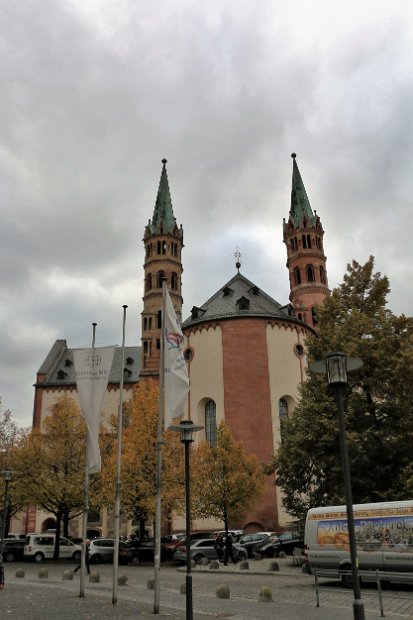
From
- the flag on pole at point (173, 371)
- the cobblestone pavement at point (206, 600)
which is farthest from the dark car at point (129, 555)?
the flag on pole at point (173, 371)

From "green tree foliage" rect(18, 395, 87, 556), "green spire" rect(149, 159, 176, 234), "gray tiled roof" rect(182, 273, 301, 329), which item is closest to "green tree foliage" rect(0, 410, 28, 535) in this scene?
"green tree foliage" rect(18, 395, 87, 556)

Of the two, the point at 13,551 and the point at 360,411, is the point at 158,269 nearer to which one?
the point at 13,551

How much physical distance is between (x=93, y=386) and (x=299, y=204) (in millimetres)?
53120

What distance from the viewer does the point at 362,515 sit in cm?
1855

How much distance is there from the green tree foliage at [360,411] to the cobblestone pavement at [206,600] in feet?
15.8

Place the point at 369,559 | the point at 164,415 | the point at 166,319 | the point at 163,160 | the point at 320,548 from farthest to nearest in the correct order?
1. the point at 163,160
2. the point at 320,548
3. the point at 369,559
4. the point at 166,319
5. the point at 164,415

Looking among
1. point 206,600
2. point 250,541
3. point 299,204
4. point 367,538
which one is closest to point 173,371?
point 206,600

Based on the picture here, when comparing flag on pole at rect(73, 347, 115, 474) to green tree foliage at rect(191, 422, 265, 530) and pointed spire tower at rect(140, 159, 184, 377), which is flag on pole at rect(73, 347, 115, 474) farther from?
pointed spire tower at rect(140, 159, 184, 377)

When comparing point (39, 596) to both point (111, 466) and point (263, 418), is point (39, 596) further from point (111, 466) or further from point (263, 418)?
point (263, 418)

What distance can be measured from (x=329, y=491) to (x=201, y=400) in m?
19.6

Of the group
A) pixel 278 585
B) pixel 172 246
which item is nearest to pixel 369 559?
pixel 278 585

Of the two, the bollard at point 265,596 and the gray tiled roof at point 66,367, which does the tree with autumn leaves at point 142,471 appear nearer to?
the bollard at point 265,596

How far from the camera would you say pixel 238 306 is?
153ft

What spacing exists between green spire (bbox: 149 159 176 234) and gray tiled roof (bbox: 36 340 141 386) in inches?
614
